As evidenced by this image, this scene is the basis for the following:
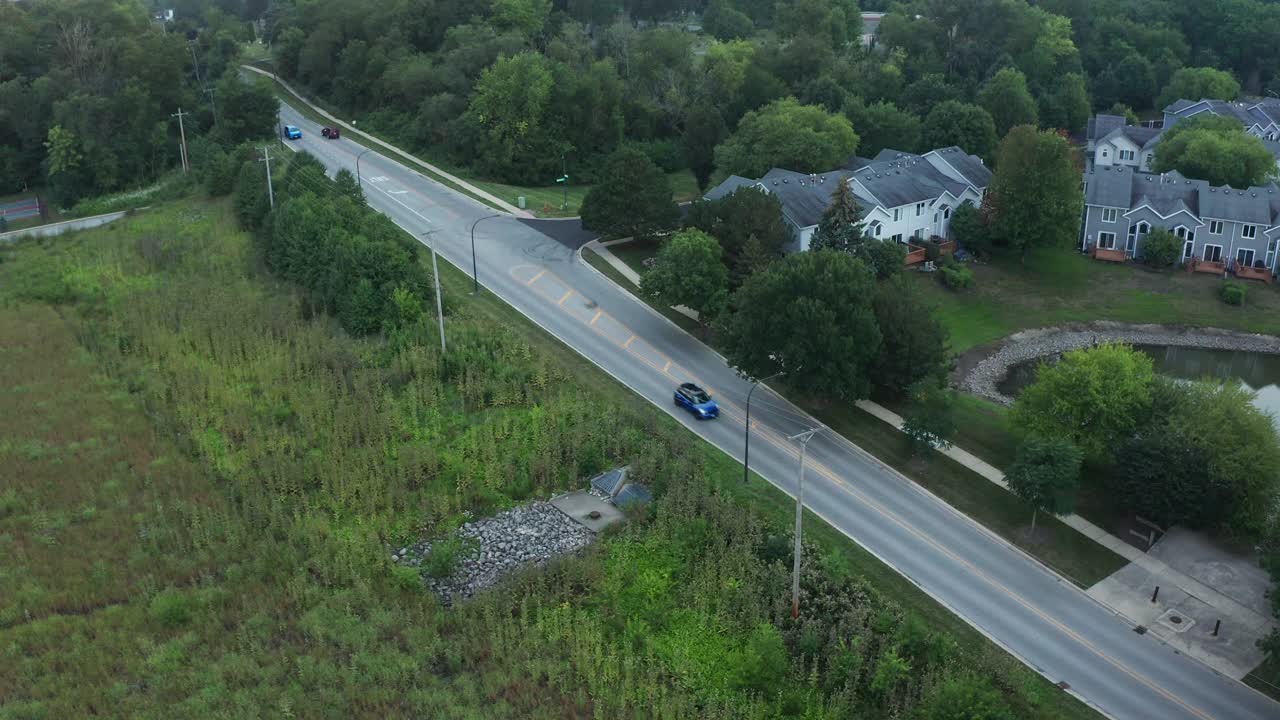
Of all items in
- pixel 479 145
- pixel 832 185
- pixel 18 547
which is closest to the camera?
pixel 18 547

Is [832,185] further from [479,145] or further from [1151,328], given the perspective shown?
[479,145]

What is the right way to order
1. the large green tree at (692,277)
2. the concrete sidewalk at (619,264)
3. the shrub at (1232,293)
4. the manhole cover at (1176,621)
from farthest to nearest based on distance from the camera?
the shrub at (1232,293) → the concrete sidewalk at (619,264) → the large green tree at (692,277) → the manhole cover at (1176,621)

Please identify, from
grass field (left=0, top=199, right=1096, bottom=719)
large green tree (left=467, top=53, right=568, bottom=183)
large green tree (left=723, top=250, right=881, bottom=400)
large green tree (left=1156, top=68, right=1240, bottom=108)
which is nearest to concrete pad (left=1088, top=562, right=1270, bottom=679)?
grass field (left=0, top=199, right=1096, bottom=719)

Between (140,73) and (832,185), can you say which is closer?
(832,185)

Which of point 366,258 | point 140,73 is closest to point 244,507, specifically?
point 366,258

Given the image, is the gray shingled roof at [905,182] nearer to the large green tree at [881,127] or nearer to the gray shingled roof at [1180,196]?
the large green tree at [881,127]

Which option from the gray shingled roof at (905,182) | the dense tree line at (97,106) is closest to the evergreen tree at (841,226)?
the gray shingled roof at (905,182)

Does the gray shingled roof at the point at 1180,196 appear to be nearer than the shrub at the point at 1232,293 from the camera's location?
No

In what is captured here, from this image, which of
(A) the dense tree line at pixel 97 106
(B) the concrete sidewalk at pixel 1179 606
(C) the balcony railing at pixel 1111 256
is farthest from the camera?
(A) the dense tree line at pixel 97 106
